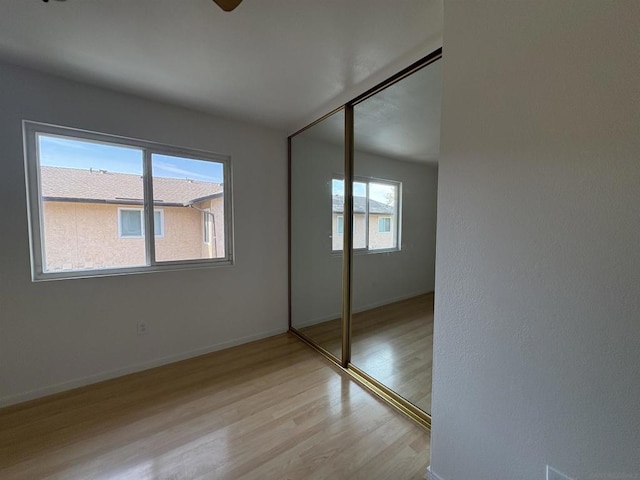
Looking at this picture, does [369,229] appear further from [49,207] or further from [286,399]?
[49,207]

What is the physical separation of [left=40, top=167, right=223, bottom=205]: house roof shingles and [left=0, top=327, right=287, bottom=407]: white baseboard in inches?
58.5

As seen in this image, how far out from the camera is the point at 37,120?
73.9 inches

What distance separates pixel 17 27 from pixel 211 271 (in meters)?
2.05

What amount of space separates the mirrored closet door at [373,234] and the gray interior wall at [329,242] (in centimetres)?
1

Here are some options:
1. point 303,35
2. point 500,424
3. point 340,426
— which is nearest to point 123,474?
point 340,426

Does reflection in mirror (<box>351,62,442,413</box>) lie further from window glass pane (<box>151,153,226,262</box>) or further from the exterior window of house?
window glass pane (<box>151,153,226,262</box>)

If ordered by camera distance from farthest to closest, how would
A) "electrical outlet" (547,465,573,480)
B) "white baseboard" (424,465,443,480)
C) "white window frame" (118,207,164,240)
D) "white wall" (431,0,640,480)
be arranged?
"white window frame" (118,207,164,240)
"white baseboard" (424,465,443,480)
"electrical outlet" (547,465,573,480)
"white wall" (431,0,640,480)

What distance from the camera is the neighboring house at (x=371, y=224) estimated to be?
2.58m

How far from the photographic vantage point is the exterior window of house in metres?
2.62

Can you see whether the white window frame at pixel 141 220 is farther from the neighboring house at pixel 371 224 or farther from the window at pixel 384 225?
the window at pixel 384 225

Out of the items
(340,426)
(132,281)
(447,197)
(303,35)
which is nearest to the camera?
(447,197)

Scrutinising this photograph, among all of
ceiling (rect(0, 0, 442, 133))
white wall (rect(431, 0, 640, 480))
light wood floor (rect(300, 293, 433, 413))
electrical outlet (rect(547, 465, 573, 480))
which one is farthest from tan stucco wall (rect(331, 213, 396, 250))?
electrical outlet (rect(547, 465, 573, 480))

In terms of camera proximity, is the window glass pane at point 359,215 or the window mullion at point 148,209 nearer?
the window mullion at point 148,209

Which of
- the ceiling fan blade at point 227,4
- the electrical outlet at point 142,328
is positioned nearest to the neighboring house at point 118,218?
the electrical outlet at point 142,328
